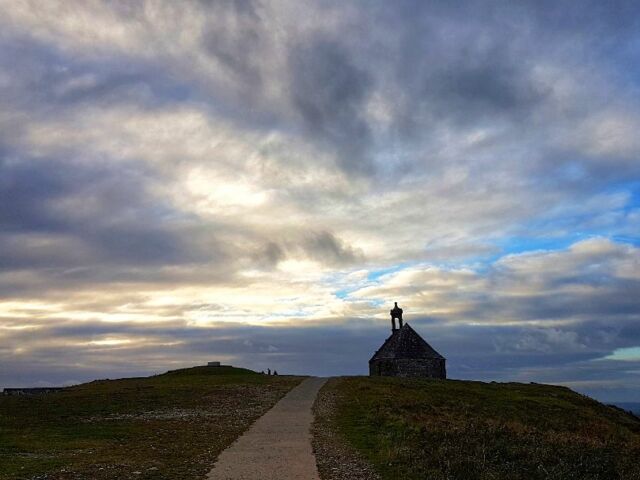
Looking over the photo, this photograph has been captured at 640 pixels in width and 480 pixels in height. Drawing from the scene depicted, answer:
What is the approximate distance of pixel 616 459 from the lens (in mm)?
21188

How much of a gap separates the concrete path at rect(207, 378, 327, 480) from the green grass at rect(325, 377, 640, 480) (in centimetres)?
186

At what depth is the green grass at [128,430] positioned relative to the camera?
16594 mm

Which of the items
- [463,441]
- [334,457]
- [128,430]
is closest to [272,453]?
[334,457]

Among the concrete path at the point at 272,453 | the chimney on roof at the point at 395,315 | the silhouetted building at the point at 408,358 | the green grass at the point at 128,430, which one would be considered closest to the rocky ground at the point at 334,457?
the concrete path at the point at 272,453

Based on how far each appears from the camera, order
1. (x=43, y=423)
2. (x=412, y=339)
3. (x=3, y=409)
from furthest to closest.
→ (x=412, y=339), (x=3, y=409), (x=43, y=423)

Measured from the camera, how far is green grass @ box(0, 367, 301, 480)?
16.6 m

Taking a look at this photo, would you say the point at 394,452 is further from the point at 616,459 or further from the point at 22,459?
the point at 22,459

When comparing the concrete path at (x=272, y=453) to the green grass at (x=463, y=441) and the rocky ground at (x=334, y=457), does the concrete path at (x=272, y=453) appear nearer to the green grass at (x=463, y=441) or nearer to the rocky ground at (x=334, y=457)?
the rocky ground at (x=334, y=457)

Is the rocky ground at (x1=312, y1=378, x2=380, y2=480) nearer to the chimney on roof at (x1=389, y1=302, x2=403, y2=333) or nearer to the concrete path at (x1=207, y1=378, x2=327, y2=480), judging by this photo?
the concrete path at (x1=207, y1=378, x2=327, y2=480)

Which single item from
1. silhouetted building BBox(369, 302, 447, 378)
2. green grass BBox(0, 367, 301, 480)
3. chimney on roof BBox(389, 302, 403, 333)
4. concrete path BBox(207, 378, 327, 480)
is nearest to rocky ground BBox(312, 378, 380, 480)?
concrete path BBox(207, 378, 327, 480)

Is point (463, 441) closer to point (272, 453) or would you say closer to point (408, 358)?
point (272, 453)

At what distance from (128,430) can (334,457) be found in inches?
450

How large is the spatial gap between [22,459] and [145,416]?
12390 millimetres

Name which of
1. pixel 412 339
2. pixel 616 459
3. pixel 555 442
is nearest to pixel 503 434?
pixel 555 442
